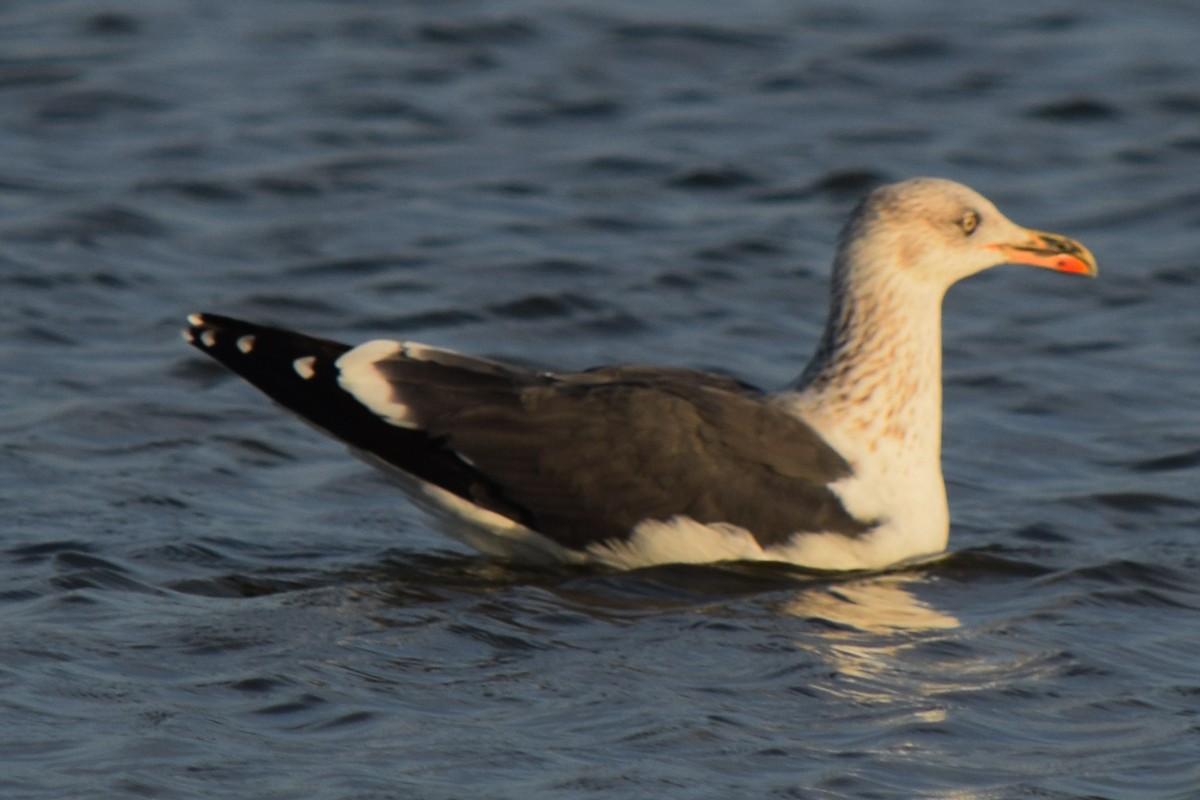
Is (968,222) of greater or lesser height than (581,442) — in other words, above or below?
above

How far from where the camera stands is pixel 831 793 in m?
5.42

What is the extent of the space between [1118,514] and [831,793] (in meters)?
3.06

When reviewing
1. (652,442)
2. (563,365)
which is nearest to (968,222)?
(652,442)

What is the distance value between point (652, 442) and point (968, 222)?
134 centimetres

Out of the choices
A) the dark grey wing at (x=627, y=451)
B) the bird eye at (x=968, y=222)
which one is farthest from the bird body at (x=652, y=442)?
the bird eye at (x=968, y=222)

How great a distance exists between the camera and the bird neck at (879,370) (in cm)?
739

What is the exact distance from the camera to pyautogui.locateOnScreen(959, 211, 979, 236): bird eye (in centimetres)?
762

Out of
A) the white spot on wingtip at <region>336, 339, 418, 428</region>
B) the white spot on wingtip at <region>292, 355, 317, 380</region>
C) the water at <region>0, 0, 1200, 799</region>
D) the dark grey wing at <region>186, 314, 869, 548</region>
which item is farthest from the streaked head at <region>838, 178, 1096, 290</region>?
the white spot on wingtip at <region>292, 355, 317, 380</region>

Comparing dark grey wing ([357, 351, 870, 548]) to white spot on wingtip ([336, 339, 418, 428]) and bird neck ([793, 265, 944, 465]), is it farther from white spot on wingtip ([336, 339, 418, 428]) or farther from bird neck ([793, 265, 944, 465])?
bird neck ([793, 265, 944, 465])

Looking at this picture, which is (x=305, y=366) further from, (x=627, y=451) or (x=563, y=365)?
(x=563, y=365)

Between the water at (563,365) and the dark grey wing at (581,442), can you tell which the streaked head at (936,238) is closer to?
the dark grey wing at (581,442)

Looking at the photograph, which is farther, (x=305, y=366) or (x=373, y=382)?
(x=305, y=366)

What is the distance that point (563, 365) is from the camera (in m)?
9.81

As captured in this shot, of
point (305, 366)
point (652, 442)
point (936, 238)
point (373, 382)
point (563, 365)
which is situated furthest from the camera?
point (563, 365)
